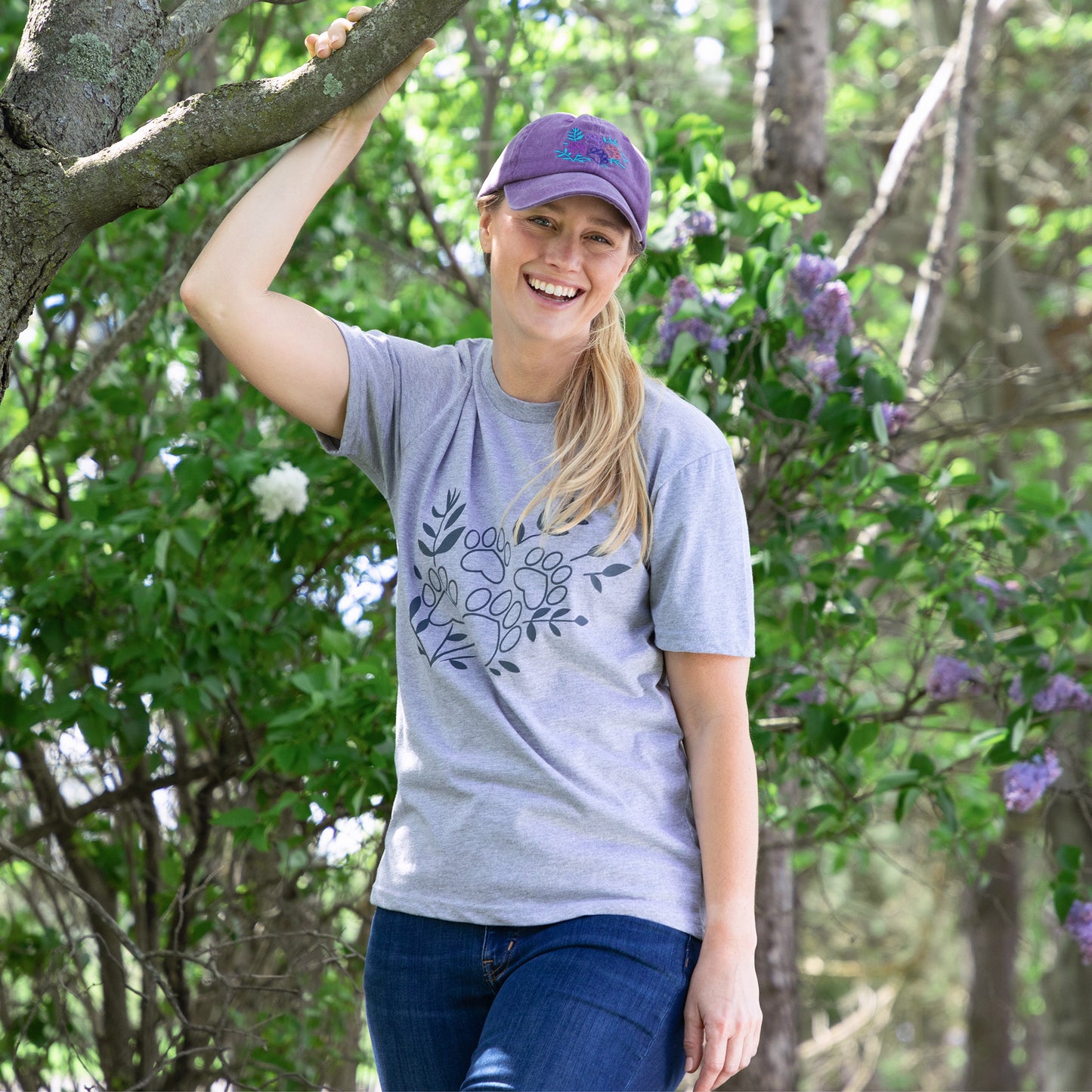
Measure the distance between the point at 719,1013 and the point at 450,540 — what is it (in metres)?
0.67

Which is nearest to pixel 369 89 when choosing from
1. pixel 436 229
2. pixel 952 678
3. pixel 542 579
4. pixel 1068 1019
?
pixel 542 579

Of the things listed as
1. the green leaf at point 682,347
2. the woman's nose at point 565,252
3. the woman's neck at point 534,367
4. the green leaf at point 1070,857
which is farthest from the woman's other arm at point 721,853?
the green leaf at point 1070,857

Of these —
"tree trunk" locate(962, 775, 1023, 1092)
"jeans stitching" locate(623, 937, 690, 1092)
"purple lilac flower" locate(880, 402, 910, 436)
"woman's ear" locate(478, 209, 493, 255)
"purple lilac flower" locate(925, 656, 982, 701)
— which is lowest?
"tree trunk" locate(962, 775, 1023, 1092)

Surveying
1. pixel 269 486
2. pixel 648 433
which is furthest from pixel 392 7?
pixel 269 486

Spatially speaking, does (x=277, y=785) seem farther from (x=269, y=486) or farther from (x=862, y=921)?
(x=862, y=921)

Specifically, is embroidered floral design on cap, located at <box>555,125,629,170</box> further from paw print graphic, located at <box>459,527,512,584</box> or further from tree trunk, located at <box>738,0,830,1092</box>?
tree trunk, located at <box>738,0,830,1092</box>

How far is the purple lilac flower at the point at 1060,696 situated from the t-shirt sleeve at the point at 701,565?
1.34 metres

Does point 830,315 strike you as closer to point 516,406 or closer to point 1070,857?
point 516,406

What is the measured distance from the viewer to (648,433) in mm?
1604

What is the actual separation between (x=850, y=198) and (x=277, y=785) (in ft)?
19.6

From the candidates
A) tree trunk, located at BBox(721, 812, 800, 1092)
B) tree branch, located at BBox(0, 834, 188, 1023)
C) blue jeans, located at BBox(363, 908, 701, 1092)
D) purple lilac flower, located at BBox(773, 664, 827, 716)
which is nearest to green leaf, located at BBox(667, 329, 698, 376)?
purple lilac flower, located at BBox(773, 664, 827, 716)

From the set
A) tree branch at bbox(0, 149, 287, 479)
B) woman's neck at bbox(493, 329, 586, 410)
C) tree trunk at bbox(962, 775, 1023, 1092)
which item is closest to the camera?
woman's neck at bbox(493, 329, 586, 410)

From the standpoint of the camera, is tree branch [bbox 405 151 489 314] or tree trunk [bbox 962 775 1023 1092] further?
tree trunk [bbox 962 775 1023 1092]

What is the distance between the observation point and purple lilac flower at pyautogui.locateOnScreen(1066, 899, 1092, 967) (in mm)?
2715
